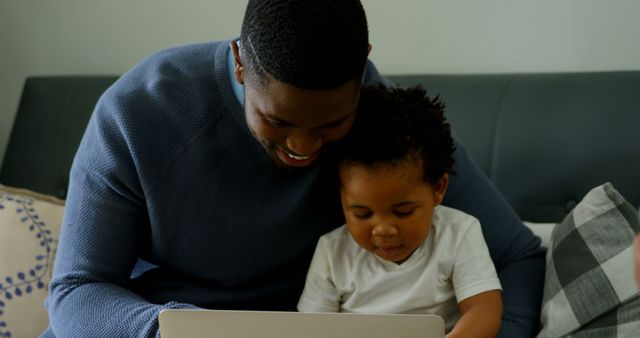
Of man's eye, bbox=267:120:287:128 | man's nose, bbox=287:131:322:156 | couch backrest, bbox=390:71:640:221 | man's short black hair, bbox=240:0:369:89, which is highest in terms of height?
man's short black hair, bbox=240:0:369:89

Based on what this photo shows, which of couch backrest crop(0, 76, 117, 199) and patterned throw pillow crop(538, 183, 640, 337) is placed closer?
patterned throw pillow crop(538, 183, 640, 337)

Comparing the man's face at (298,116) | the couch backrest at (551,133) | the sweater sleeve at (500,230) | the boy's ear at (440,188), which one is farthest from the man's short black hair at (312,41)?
the couch backrest at (551,133)

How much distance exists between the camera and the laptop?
1021 millimetres

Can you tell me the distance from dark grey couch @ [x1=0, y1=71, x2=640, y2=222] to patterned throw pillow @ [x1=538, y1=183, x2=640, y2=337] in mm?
227

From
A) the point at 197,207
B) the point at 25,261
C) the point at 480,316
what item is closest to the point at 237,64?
the point at 197,207

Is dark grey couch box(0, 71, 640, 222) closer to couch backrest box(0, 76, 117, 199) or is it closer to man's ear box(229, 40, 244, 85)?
man's ear box(229, 40, 244, 85)

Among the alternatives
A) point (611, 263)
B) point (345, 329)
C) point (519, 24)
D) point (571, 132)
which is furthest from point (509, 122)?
point (345, 329)

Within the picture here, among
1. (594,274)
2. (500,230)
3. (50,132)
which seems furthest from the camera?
(50,132)

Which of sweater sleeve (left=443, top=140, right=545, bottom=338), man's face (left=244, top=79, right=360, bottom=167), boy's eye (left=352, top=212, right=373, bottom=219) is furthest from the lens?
sweater sleeve (left=443, top=140, right=545, bottom=338)

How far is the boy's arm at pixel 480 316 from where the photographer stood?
1.30 meters

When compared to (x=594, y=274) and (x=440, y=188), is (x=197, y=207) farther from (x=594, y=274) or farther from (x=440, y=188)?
(x=594, y=274)

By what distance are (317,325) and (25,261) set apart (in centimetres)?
102

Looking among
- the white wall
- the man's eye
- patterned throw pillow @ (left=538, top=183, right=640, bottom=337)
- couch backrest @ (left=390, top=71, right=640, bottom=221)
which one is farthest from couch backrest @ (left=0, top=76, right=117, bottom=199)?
patterned throw pillow @ (left=538, top=183, right=640, bottom=337)

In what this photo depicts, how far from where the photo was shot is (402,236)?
1355 millimetres
